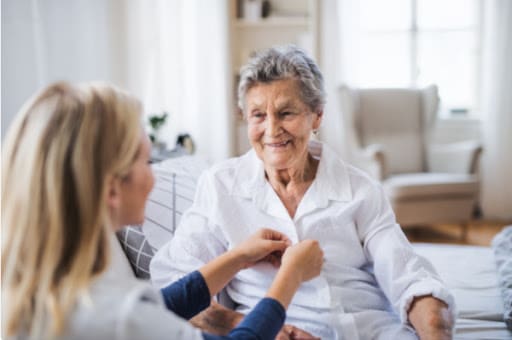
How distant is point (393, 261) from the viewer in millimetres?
1226

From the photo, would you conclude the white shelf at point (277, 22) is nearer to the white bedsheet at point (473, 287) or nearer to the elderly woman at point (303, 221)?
the white bedsheet at point (473, 287)

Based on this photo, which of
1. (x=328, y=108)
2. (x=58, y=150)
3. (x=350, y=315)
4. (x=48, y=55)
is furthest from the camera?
(x=328, y=108)

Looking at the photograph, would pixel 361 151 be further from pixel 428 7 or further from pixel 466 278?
pixel 466 278

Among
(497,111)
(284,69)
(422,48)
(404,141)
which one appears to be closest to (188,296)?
(284,69)

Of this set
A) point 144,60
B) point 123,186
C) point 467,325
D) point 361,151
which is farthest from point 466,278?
point 144,60

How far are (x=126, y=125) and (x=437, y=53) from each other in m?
4.25

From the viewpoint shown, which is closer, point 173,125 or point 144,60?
point 144,60

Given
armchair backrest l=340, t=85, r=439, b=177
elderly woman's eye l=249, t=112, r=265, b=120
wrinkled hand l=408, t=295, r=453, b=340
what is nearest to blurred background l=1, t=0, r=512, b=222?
armchair backrest l=340, t=85, r=439, b=177

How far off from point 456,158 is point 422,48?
45.5 inches

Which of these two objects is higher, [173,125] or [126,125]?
[126,125]

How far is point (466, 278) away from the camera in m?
1.67

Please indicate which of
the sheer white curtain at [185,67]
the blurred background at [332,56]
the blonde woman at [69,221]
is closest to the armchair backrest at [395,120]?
the blurred background at [332,56]

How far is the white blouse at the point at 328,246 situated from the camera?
123 centimetres

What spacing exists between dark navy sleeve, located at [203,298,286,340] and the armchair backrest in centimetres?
330
